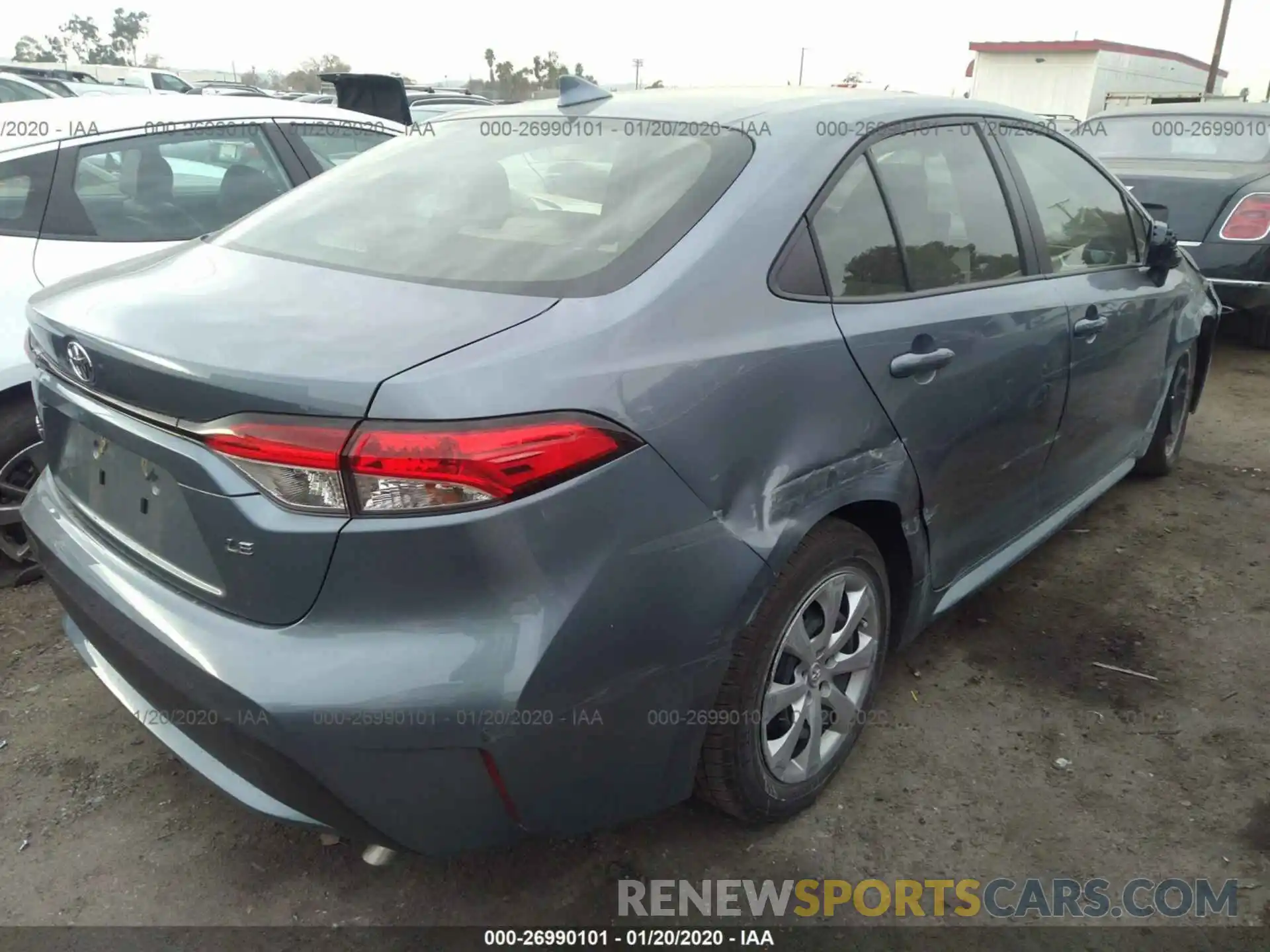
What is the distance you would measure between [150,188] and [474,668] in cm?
306

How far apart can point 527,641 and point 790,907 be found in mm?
1015

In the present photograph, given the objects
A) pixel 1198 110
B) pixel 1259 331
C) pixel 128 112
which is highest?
pixel 128 112

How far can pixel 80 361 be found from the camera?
1.84 m

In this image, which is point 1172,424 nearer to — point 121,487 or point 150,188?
point 121,487

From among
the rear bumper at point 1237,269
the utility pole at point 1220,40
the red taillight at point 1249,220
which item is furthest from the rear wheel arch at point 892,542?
the utility pole at point 1220,40

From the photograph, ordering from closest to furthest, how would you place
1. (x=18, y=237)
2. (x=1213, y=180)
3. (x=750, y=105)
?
(x=750, y=105), (x=18, y=237), (x=1213, y=180)

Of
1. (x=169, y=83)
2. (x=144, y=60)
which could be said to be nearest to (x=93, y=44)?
(x=144, y=60)

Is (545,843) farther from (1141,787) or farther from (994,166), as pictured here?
(994,166)

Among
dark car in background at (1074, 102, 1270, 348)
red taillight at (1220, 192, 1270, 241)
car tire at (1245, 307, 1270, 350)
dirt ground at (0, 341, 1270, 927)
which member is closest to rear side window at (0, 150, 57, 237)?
dirt ground at (0, 341, 1270, 927)

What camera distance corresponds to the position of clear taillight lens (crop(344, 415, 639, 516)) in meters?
1.50

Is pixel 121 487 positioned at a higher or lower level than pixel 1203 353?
higher

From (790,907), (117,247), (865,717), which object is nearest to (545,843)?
(790,907)

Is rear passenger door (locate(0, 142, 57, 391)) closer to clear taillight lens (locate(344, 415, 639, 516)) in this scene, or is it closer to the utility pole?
clear taillight lens (locate(344, 415, 639, 516))

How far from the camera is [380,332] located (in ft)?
5.40
